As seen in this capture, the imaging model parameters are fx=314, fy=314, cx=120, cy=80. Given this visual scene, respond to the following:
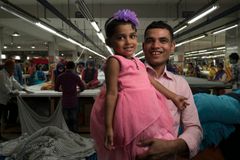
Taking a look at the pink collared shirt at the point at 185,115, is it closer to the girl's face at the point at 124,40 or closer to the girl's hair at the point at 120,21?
the girl's face at the point at 124,40

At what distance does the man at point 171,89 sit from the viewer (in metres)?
1.54

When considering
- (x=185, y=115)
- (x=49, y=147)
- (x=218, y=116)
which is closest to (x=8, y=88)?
(x=49, y=147)

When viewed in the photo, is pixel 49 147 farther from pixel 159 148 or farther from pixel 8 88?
pixel 159 148

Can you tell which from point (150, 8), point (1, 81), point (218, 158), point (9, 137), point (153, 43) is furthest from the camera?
point (150, 8)

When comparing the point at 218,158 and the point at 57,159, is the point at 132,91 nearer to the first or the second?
the point at 218,158

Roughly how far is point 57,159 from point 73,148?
0.62 metres

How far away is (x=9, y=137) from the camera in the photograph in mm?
7832

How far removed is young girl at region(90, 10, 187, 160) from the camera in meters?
1.49

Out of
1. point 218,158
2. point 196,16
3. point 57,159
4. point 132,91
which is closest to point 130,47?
point 132,91

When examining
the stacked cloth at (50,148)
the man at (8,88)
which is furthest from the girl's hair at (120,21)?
the man at (8,88)

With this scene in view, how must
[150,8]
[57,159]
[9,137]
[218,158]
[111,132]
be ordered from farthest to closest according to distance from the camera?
[150,8], [9,137], [57,159], [218,158], [111,132]

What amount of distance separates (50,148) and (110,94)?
3.71 metres

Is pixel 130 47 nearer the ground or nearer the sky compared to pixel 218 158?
nearer the sky

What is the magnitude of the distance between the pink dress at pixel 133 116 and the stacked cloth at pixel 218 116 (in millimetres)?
707
